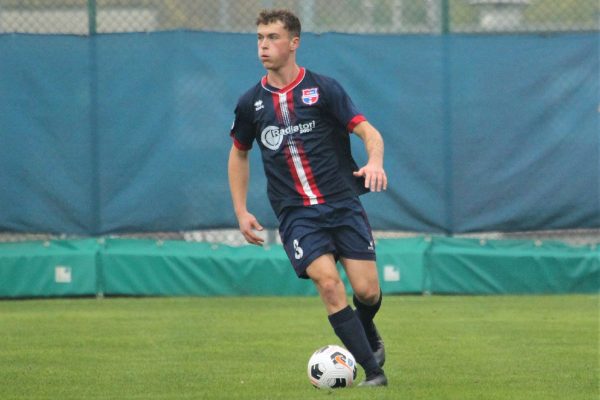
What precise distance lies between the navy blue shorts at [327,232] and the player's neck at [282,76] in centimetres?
67

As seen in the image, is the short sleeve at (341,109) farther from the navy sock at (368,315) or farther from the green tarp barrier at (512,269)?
the green tarp barrier at (512,269)

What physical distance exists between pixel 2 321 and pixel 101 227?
2121 mm

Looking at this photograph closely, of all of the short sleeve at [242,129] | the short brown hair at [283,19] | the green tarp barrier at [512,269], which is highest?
the short brown hair at [283,19]

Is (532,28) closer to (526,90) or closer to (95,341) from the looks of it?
(526,90)

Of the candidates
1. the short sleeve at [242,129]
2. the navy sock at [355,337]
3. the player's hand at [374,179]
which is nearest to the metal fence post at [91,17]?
the short sleeve at [242,129]

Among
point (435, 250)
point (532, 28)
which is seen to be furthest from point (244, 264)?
point (532, 28)

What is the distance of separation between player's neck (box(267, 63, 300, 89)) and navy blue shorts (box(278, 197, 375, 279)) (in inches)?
26.6

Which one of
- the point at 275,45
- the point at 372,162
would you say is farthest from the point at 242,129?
the point at 372,162

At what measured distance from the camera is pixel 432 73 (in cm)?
1244

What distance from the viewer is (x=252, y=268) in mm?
12164

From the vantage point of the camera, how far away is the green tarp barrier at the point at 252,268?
12.1 meters

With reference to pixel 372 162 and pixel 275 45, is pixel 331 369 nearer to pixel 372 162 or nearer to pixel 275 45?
pixel 372 162

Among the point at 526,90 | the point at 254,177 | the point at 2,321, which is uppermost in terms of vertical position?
the point at 526,90

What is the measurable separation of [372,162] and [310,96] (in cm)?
69
